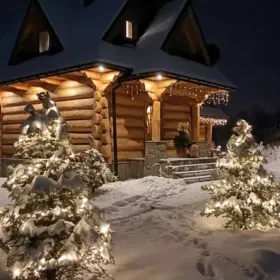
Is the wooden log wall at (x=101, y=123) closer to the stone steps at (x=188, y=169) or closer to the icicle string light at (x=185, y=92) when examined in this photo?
the icicle string light at (x=185, y=92)

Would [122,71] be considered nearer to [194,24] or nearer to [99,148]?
[99,148]

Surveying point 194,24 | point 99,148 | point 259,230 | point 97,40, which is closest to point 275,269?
point 259,230

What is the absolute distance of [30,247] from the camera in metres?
4.02

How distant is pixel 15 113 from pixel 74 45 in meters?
4.74

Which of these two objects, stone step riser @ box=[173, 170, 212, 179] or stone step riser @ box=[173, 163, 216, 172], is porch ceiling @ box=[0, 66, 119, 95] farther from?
stone step riser @ box=[173, 170, 212, 179]

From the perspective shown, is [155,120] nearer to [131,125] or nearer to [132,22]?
[131,125]

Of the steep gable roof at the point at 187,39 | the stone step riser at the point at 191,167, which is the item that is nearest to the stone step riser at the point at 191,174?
the stone step riser at the point at 191,167

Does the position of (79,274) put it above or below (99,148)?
below

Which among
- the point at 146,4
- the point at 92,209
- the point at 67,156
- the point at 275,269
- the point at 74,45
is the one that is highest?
the point at 146,4

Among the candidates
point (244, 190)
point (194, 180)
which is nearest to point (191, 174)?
point (194, 180)

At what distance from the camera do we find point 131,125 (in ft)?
50.1

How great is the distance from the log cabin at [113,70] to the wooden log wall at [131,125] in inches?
1.6

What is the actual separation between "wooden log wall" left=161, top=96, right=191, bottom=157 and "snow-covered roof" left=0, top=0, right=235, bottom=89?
1963 millimetres

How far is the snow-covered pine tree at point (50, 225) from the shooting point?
398 cm
